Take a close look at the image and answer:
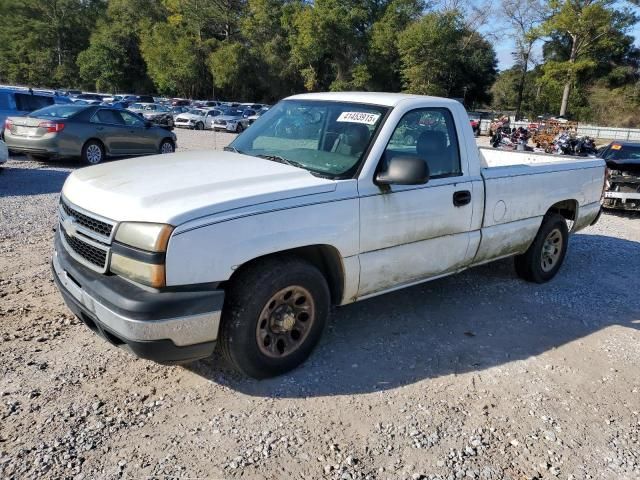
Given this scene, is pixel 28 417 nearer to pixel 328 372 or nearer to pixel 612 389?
pixel 328 372

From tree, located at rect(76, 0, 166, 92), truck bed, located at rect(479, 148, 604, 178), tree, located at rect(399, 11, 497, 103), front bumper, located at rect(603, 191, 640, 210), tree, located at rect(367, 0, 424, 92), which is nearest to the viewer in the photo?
truck bed, located at rect(479, 148, 604, 178)

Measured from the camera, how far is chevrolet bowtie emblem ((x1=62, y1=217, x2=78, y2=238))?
11.4 feet

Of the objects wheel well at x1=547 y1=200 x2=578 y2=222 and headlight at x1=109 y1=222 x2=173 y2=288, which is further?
wheel well at x1=547 y1=200 x2=578 y2=222

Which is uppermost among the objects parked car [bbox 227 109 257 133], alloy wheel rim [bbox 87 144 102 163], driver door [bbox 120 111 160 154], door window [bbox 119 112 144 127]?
door window [bbox 119 112 144 127]

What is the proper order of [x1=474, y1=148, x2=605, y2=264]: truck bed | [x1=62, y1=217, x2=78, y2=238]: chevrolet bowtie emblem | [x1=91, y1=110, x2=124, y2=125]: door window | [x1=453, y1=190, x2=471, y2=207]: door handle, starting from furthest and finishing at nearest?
1. [x1=91, y1=110, x2=124, y2=125]: door window
2. [x1=474, y1=148, x2=605, y2=264]: truck bed
3. [x1=453, y1=190, x2=471, y2=207]: door handle
4. [x1=62, y1=217, x2=78, y2=238]: chevrolet bowtie emblem

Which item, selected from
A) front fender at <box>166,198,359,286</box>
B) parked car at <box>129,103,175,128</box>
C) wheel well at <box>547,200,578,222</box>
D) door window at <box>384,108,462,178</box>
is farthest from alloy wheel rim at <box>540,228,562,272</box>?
parked car at <box>129,103,175,128</box>

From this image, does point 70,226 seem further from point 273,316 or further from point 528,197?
point 528,197

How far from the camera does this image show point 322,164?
3.89 meters

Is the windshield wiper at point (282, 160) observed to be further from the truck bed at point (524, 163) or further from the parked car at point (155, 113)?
the parked car at point (155, 113)

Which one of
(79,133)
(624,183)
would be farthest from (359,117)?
(79,133)

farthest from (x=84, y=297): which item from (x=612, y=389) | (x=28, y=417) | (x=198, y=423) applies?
(x=612, y=389)

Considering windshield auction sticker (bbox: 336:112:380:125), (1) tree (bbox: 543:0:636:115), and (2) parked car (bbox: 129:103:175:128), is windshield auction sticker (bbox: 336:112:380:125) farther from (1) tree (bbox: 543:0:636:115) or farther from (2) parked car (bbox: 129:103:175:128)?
(1) tree (bbox: 543:0:636:115)

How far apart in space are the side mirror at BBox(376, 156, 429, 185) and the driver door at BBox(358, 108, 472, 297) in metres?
0.18

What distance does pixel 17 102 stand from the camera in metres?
15.3
